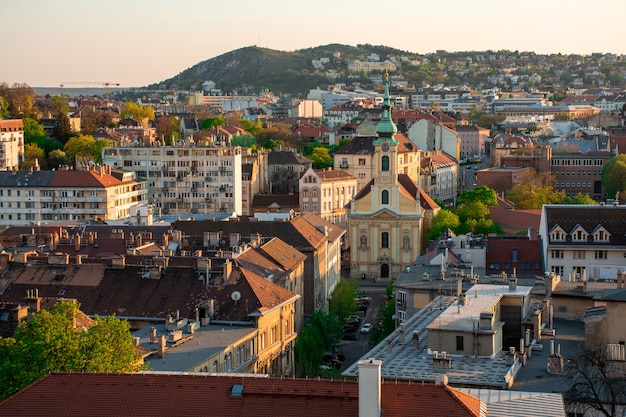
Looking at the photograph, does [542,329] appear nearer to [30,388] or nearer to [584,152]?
[30,388]

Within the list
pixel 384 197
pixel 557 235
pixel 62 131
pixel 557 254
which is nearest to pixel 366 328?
pixel 557 254

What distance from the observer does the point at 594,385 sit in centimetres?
4094

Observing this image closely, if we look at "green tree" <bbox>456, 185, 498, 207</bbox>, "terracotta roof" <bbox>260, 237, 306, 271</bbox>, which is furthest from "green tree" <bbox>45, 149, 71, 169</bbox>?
"terracotta roof" <bbox>260, 237, 306, 271</bbox>

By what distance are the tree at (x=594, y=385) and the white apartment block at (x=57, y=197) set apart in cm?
7301

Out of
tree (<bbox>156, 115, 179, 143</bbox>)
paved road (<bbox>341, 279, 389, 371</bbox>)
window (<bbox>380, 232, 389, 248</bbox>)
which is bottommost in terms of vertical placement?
paved road (<bbox>341, 279, 389, 371</bbox>)

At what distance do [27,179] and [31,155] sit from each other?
30325mm

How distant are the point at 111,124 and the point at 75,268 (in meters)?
116

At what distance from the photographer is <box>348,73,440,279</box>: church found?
108m

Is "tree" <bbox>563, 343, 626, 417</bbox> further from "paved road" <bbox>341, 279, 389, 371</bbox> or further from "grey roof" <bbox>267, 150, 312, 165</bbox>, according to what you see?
"grey roof" <bbox>267, 150, 312, 165</bbox>

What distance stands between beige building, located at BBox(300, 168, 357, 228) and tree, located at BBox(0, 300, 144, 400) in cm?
8279

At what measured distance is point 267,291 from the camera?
61.2 metres

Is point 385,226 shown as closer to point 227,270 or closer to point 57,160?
point 57,160

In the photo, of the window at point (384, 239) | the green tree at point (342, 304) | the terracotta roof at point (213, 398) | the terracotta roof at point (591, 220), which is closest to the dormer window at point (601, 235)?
the terracotta roof at point (591, 220)

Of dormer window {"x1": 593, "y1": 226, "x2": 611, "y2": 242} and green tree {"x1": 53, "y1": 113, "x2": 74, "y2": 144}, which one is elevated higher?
green tree {"x1": 53, "y1": 113, "x2": 74, "y2": 144}
